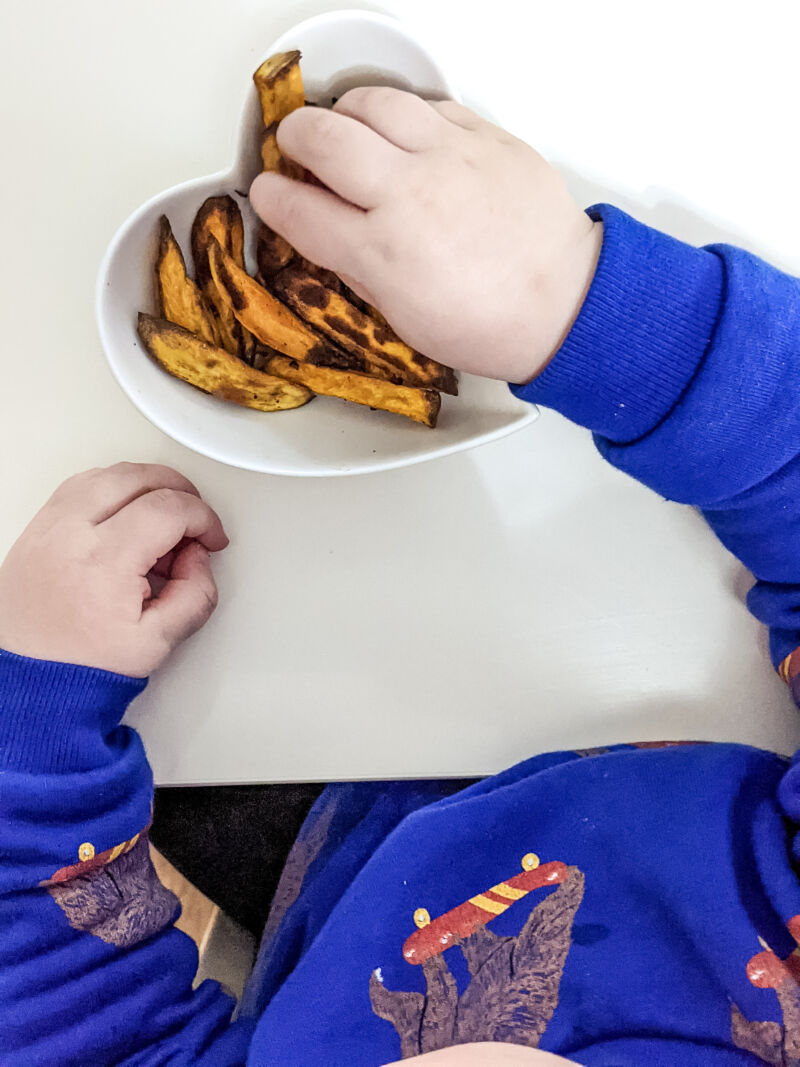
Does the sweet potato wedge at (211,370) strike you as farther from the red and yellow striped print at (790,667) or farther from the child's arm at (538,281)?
the red and yellow striped print at (790,667)

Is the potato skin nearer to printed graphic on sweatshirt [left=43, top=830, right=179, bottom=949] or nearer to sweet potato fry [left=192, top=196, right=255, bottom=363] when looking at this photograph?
sweet potato fry [left=192, top=196, right=255, bottom=363]

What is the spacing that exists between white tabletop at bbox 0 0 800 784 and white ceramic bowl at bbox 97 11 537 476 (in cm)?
5

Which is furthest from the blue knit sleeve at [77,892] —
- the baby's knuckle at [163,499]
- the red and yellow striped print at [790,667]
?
the red and yellow striped print at [790,667]

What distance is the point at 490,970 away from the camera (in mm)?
543

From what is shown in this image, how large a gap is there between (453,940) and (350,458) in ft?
1.19

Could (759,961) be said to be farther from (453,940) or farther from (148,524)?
(148,524)

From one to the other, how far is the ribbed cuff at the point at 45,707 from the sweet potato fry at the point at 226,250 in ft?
0.80

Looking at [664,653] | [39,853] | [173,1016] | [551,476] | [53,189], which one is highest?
[53,189]

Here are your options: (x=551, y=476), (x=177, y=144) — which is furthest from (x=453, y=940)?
(x=177, y=144)

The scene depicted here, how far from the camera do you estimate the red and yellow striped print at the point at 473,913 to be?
0.55 meters

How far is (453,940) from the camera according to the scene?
556 millimetres

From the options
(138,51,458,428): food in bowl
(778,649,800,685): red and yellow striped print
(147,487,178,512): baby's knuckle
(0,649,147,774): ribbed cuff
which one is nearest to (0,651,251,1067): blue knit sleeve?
(0,649,147,774): ribbed cuff

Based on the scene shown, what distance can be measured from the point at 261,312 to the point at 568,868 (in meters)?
0.45

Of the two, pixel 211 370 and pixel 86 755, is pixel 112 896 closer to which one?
pixel 86 755
